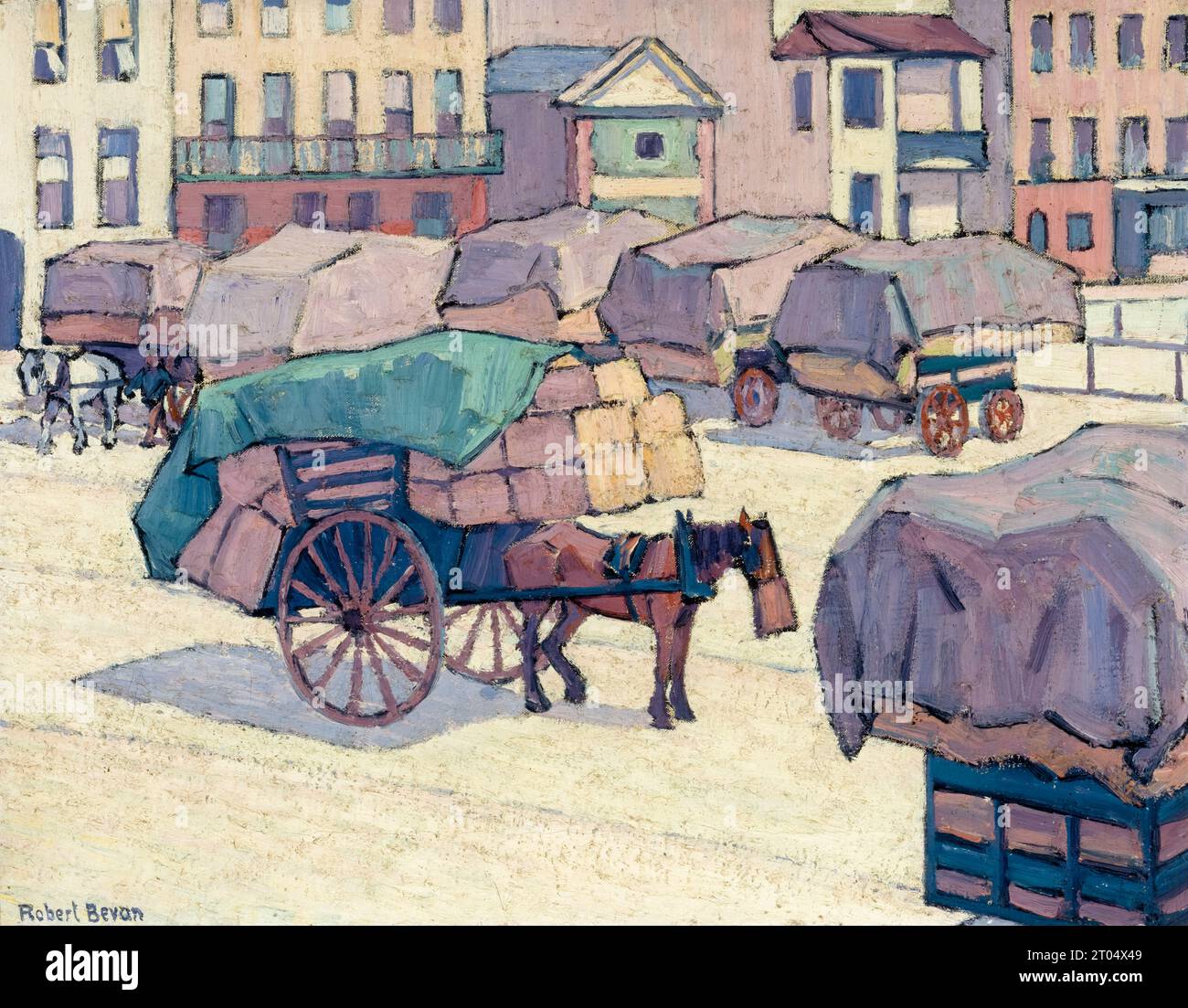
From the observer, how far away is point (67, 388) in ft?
62.5

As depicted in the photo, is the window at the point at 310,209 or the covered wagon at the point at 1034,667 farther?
the window at the point at 310,209

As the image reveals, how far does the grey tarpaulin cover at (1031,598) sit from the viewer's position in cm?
767

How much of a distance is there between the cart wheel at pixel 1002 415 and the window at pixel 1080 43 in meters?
4.89

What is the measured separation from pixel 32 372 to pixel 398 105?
5.49m

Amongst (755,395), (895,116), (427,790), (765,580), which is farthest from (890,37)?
(427,790)

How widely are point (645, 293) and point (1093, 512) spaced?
11.0 m

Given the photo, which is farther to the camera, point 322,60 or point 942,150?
point 942,150

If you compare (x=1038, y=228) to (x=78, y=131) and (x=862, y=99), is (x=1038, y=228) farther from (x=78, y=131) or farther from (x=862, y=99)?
(x=78, y=131)

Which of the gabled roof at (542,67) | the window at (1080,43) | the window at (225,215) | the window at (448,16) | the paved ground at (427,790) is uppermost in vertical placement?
the window at (448,16)

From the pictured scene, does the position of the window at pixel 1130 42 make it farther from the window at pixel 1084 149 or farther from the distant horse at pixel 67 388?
the distant horse at pixel 67 388

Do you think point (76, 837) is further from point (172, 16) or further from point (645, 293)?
point (645, 293)

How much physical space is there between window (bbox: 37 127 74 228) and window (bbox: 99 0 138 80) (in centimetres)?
80

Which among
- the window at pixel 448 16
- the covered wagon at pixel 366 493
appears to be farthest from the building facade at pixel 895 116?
the covered wagon at pixel 366 493

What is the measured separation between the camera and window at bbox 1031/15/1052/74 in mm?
24031
